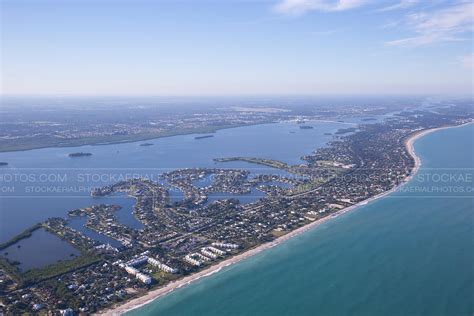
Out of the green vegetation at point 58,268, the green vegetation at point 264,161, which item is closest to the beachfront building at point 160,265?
the green vegetation at point 58,268

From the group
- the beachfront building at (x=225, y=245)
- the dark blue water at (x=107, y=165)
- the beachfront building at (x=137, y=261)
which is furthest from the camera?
the dark blue water at (x=107, y=165)

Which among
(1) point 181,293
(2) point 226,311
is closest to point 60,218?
(1) point 181,293

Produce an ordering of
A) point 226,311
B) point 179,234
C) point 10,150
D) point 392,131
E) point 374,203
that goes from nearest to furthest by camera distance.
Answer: point 226,311
point 179,234
point 374,203
point 10,150
point 392,131

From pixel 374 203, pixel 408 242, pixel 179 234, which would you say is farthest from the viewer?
pixel 374 203

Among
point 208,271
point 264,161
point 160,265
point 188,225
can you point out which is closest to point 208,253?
point 208,271

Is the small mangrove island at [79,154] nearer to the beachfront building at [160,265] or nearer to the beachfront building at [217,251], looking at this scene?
the beachfront building at [160,265]

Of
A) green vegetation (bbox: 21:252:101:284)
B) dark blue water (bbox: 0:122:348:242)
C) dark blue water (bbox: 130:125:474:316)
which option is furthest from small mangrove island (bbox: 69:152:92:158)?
dark blue water (bbox: 130:125:474:316)

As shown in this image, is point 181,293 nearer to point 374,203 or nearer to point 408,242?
point 408,242

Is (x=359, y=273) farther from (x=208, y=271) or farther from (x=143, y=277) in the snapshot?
(x=143, y=277)
